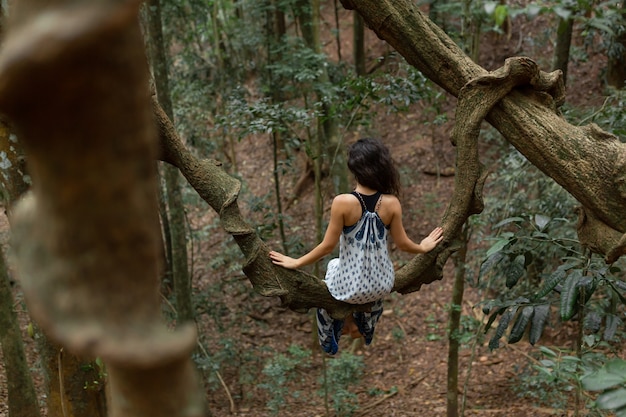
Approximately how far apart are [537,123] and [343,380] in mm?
4043

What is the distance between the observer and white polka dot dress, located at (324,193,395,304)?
9.62ft

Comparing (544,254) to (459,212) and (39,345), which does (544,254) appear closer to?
(459,212)

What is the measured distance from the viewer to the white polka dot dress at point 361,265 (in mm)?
2934

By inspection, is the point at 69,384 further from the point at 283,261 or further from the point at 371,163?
the point at 371,163

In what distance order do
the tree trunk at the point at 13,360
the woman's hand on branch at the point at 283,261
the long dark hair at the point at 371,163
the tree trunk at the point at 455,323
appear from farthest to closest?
1. the tree trunk at the point at 455,323
2. the tree trunk at the point at 13,360
3. the woman's hand on branch at the point at 283,261
4. the long dark hair at the point at 371,163

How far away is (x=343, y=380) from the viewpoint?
6055mm

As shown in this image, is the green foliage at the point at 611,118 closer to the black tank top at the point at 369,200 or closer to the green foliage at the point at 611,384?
the black tank top at the point at 369,200

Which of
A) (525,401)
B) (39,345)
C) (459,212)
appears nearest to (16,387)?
(39,345)

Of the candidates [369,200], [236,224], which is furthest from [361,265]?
[236,224]

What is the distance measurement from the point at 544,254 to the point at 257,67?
498 centimetres

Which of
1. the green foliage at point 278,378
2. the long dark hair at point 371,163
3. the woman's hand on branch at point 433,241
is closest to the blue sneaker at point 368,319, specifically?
the woman's hand on branch at point 433,241

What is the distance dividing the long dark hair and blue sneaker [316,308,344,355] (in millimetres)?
803

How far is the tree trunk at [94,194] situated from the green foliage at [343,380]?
5363 millimetres

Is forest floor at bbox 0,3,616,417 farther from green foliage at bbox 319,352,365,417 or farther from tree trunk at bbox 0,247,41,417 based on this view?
tree trunk at bbox 0,247,41,417
